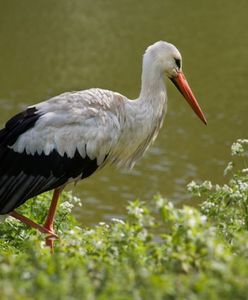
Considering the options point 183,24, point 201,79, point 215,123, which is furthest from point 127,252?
point 183,24

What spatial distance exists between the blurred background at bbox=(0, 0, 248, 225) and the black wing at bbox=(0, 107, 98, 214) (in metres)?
4.93

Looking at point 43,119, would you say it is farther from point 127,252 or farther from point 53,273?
point 53,273

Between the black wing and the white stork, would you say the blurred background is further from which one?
the black wing

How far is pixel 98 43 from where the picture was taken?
71.5ft

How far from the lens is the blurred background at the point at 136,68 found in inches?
543

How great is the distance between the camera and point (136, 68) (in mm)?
19781

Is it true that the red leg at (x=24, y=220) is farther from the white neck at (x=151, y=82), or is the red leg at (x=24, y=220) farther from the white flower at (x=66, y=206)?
the white neck at (x=151, y=82)

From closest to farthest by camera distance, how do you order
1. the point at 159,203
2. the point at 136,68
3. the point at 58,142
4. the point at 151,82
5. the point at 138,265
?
the point at 138,265, the point at 159,203, the point at 58,142, the point at 151,82, the point at 136,68

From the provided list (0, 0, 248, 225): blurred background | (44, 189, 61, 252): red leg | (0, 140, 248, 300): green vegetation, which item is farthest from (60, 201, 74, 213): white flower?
(0, 0, 248, 225): blurred background

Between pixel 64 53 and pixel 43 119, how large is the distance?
14.1m

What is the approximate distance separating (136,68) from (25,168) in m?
12.8

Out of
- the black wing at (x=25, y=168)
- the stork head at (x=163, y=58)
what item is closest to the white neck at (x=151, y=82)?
the stork head at (x=163, y=58)

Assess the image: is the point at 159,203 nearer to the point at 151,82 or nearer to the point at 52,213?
the point at 52,213

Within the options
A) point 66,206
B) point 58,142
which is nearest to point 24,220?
point 66,206
